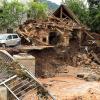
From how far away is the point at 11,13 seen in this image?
2000 inches

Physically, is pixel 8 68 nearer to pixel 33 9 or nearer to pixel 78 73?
pixel 78 73

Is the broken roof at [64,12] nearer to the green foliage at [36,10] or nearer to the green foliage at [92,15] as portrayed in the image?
the green foliage at [92,15]

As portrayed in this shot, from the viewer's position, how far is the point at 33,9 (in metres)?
54.4

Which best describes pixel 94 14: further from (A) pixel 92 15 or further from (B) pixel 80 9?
(B) pixel 80 9

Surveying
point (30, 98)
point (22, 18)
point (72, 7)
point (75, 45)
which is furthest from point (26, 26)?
point (30, 98)

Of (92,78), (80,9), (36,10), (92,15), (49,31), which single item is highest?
(80,9)

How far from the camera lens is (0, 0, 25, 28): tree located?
49188mm

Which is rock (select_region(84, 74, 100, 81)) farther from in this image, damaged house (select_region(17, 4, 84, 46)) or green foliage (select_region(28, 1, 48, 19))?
green foliage (select_region(28, 1, 48, 19))

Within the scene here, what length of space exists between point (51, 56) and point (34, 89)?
19.0 metres

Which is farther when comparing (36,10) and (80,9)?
(80,9)

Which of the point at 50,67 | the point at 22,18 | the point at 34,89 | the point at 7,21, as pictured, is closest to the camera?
the point at 34,89

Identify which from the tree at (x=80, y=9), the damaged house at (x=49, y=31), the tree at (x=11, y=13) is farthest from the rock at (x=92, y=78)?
the tree at (x=80, y=9)

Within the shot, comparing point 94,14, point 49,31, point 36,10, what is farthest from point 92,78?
point 36,10

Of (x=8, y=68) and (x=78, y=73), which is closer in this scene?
(x=8, y=68)
